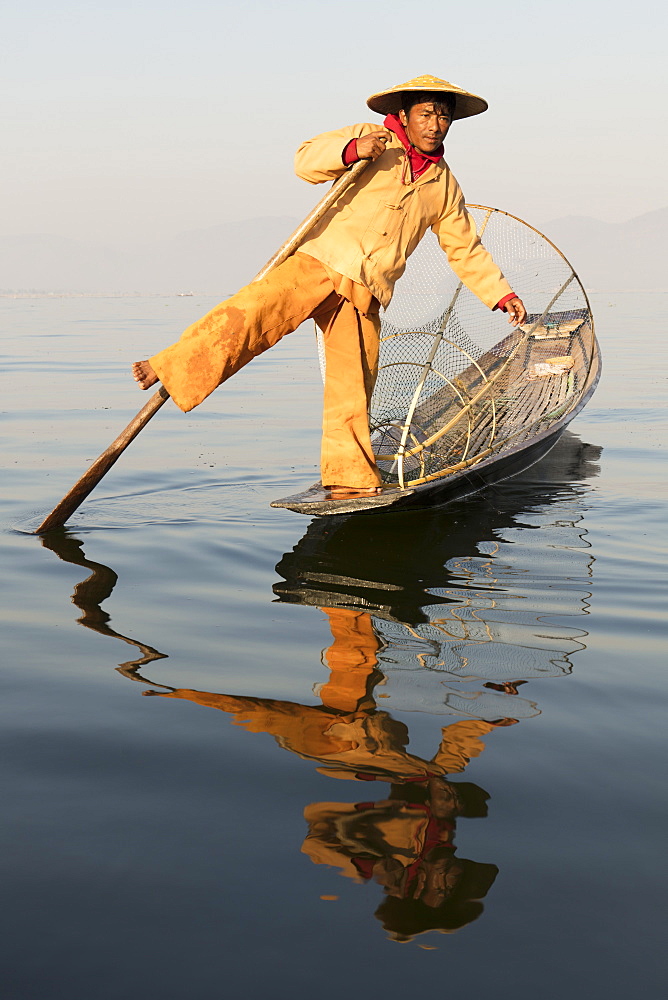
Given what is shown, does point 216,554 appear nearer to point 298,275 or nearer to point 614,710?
point 298,275

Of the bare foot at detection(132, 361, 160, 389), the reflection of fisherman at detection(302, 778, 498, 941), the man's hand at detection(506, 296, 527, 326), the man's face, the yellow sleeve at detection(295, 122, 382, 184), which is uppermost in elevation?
the man's face

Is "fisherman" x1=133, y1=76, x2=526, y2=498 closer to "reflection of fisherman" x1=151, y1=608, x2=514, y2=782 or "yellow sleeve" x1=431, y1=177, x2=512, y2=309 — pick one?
"yellow sleeve" x1=431, y1=177, x2=512, y2=309

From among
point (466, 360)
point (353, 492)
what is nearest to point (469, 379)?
point (466, 360)

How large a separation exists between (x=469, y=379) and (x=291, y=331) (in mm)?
3515

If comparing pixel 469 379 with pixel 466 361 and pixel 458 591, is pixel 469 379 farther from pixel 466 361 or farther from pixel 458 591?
pixel 458 591

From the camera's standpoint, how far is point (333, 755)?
7.80ft

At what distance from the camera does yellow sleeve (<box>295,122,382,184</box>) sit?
424 centimetres

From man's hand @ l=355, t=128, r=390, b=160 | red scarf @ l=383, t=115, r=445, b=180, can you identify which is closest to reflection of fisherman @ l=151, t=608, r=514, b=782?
man's hand @ l=355, t=128, r=390, b=160

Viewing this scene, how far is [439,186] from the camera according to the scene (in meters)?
4.64

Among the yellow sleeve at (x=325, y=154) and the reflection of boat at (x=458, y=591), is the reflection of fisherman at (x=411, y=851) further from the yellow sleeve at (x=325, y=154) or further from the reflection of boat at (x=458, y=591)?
the yellow sleeve at (x=325, y=154)

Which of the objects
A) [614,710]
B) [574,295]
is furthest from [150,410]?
[574,295]

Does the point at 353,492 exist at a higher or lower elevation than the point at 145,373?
lower

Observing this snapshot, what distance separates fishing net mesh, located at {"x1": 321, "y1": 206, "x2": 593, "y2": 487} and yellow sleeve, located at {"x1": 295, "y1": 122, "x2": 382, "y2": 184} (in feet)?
3.34

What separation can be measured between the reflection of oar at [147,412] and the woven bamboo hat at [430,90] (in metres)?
0.37
